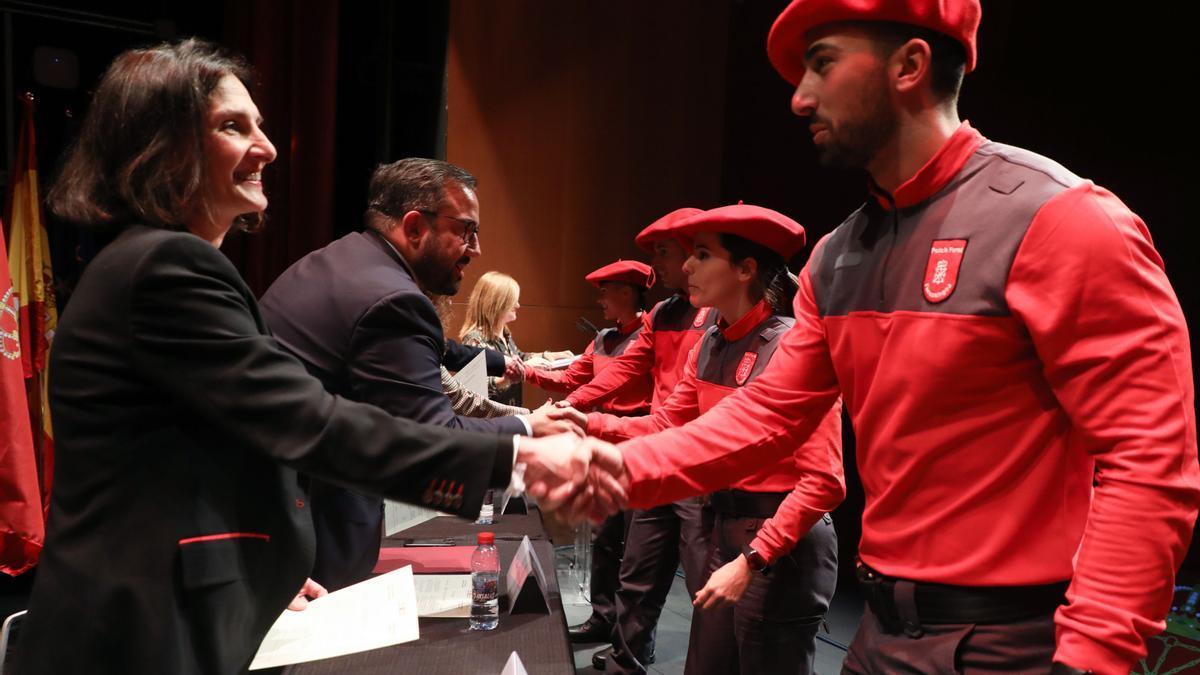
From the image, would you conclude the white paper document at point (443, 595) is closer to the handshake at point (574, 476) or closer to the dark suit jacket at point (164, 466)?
the handshake at point (574, 476)

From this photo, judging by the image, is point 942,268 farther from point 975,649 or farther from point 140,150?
point 140,150

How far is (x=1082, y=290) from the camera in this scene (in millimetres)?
1046

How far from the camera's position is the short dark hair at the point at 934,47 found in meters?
1.30

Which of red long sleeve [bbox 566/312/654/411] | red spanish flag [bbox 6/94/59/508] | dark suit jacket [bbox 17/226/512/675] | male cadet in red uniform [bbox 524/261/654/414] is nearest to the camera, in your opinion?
dark suit jacket [bbox 17/226/512/675]

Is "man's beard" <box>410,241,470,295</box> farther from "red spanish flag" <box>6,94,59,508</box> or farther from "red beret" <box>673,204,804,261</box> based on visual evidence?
"red spanish flag" <box>6,94,59,508</box>

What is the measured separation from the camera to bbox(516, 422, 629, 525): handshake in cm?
144

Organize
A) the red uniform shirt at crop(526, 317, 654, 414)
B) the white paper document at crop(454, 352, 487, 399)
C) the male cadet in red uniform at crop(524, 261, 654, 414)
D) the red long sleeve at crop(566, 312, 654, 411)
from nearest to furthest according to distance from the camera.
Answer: the white paper document at crop(454, 352, 487, 399), the red long sleeve at crop(566, 312, 654, 411), the red uniform shirt at crop(526, 317, 654, 414), the male cadet in red uniform at crop(524, 261, 654, 414)

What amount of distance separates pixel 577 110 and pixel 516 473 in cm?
546

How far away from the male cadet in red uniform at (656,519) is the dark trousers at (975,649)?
54.8 inches

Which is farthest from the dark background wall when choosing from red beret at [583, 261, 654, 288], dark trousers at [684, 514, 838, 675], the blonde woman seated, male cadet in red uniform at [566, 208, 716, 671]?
dark trousers at [684, 514, 838, 675]

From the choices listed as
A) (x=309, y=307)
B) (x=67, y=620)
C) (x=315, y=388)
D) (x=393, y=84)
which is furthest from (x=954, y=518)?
(x=393, y=84)

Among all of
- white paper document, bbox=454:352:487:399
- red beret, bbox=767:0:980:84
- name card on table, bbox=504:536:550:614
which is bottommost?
name card on table, bbox=504:536:550:614

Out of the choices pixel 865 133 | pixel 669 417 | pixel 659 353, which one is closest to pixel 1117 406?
pixel 865 133

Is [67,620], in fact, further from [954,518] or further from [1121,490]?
[1121,490]
